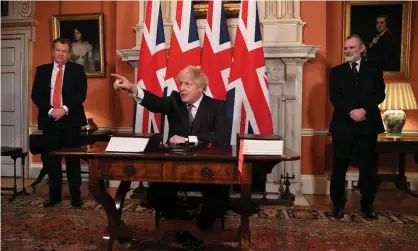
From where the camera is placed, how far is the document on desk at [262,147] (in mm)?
2070

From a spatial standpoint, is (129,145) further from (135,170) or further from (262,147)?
(262,147)

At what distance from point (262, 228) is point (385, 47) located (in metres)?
3.19

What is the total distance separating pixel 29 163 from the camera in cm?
596

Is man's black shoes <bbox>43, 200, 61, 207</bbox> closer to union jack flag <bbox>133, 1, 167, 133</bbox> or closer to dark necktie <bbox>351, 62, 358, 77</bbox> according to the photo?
union jack flag <bbox>133, 1, 167, 133</bbox>

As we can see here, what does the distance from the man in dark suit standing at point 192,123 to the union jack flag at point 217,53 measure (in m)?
1.62

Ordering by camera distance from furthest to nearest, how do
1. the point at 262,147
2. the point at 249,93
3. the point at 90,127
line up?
1. the point at 90,127
2. the point at 249,93
3. the point at 262,147

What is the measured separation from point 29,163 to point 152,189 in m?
4.05

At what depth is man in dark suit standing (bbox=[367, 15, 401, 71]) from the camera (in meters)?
5.09

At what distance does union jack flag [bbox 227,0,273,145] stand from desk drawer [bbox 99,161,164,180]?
2206mm

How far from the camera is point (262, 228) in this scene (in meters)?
3.29

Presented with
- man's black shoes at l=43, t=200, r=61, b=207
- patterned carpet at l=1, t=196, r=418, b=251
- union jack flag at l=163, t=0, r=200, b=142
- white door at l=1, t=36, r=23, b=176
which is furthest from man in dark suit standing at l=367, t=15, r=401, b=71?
white door at l=1, t=36, r=23, b=176

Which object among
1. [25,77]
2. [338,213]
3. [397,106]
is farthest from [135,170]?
[25,77]

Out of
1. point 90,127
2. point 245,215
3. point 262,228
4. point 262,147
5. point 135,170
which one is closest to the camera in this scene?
point 262,147

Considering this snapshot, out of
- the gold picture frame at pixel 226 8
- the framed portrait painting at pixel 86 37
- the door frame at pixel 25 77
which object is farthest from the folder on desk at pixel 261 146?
the door frame at pixel 25 77
